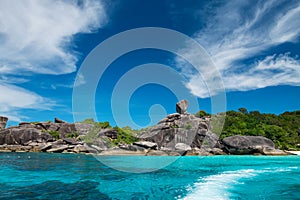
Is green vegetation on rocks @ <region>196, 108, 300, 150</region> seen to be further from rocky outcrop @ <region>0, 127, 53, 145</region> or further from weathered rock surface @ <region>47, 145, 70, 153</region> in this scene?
rocky outcrop @ <region>0, 127, 53, 145</region>

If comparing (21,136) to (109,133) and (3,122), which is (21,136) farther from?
(109,133)

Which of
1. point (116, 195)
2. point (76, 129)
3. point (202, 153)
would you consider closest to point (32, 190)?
point (116, 195)

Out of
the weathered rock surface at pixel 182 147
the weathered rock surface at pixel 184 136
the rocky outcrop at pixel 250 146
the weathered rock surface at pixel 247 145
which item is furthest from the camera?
the weathered rock surface at pixel 184 136

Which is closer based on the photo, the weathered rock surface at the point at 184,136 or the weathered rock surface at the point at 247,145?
the weathered rock surface at the point at 247,145

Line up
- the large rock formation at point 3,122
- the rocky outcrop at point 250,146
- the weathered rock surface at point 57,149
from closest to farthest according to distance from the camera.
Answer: the rocky outcrop at point 250,146
the weathered rock surface at point 57,149
the large rock formation at point 3,122

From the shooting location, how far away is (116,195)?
26.5ft

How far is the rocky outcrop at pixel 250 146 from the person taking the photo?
39438mm

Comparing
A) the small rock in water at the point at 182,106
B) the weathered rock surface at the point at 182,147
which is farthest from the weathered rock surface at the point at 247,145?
the small rock in water at the point at 182,106

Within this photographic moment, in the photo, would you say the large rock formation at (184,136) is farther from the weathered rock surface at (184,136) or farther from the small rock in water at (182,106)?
the small rock in water at (182,106)

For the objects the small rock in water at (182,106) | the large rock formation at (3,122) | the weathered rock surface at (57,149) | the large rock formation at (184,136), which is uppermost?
the small rock in water at (182,106)

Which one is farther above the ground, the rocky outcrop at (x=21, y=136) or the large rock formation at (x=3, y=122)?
the large rock formation at (x=3, y=122)

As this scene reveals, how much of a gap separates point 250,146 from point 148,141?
793 inches

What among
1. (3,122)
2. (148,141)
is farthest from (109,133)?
(3,122)

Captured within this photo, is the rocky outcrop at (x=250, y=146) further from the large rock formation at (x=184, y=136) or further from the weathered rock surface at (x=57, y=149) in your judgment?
the weathered rock surface at (x=57, y=149)
